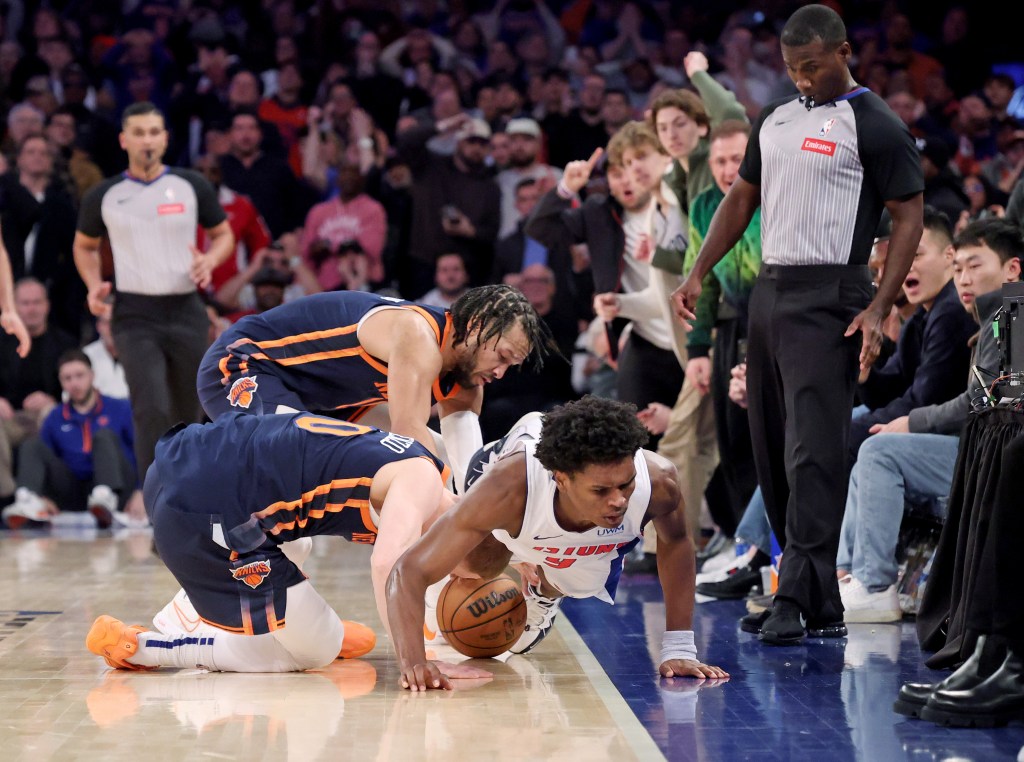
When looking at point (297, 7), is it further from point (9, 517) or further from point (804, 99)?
point (804, 99)

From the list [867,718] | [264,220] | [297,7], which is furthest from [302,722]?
[297,7]

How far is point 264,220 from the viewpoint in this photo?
10078mm

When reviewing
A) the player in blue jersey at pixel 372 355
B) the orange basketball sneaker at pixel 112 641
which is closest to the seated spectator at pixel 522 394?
the player in blue jersey at pixel 372 355

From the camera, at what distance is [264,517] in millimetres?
3932

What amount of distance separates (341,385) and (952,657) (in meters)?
2.26

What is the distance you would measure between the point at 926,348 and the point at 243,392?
2.60 meters

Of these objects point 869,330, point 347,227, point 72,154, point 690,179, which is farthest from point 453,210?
point 869,330

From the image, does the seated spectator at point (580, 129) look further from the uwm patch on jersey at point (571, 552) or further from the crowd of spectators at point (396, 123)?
the uwm patch on jersey at point (571, 552)

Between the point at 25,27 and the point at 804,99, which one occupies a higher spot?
the point at 25,27

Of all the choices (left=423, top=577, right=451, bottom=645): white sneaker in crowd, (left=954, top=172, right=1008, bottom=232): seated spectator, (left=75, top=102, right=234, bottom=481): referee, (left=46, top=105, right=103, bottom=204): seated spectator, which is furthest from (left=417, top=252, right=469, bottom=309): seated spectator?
(left=423, top=577, right=451, bottom=645): white sneaker in crowd

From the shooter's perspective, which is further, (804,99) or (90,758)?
(804,99)

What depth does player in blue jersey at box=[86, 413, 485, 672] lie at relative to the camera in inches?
153

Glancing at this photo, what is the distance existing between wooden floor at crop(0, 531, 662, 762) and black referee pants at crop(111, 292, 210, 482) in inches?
81.2

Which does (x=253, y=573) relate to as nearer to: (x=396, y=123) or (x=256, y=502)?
(x=256, y=502)
